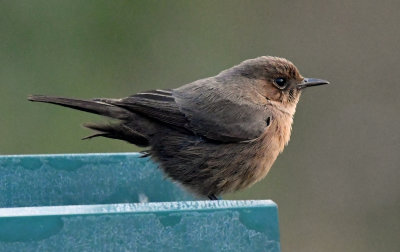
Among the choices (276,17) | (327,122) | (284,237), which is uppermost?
(276,17)

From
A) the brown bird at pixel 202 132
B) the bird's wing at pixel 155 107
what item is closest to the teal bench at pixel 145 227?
the brown bird at pixel 202 132

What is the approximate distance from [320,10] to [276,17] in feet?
1.98

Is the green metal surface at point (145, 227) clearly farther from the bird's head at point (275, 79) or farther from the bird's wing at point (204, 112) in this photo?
the bird's head at point (275, 79)

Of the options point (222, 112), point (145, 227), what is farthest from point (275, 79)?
point (145, 227)

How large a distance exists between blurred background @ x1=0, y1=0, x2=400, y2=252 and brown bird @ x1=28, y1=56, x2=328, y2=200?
3303 millimetres

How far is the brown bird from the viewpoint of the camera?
649 centimetres

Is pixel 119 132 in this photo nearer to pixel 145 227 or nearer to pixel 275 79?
pixel 275 79

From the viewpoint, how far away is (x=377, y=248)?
1011 centimetres

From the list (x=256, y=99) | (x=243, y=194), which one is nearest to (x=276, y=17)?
(x=243, y=194)

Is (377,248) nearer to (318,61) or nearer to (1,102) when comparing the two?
(318,61)

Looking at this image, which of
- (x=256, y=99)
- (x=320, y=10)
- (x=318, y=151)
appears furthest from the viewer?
(x=320, y=10)

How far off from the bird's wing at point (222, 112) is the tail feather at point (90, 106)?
0.42 metres

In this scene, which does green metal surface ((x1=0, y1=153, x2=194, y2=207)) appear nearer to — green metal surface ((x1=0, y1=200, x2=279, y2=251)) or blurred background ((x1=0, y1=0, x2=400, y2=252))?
green metal surface ((x1=0, y1=200, x2=279, y2=251))

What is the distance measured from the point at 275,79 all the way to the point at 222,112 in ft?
1.93
